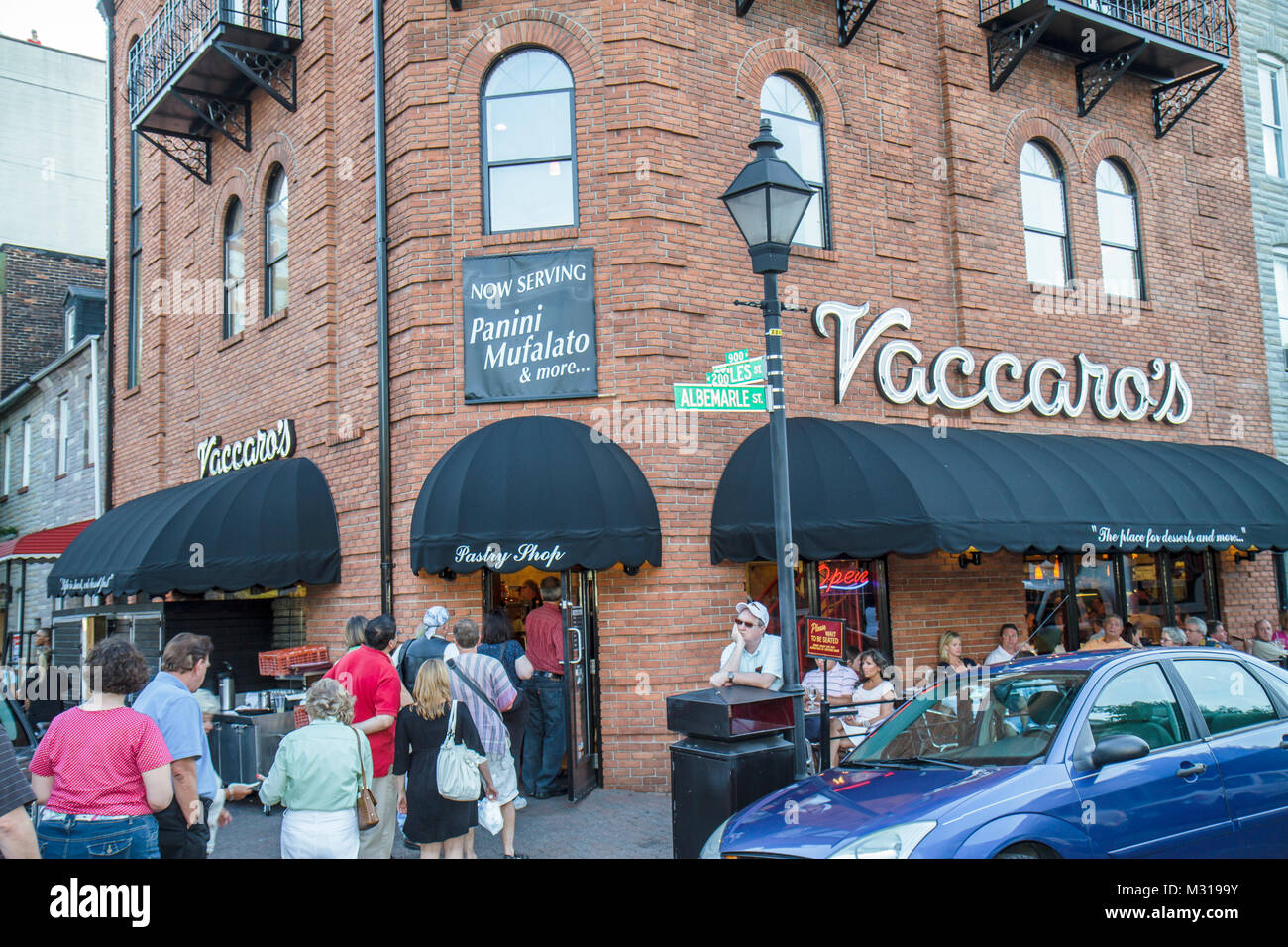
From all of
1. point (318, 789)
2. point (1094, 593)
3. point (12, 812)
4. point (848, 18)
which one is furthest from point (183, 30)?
point (1094, 593)

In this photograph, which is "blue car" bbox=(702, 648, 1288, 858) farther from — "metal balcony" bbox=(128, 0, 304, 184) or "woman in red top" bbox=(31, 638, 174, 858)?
"metal balcony" bbox=(128, 0, 304, 184)

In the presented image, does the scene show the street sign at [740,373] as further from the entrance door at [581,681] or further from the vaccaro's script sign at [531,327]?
the entrance door at [581,681]

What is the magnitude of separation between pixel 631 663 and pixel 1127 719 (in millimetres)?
5008

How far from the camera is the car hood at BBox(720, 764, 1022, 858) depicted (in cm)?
458

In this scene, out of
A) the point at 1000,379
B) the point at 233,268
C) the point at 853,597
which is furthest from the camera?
the point at 233,268

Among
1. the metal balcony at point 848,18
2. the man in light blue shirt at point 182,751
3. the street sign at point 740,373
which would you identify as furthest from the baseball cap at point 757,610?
the metal balcony at point 848,18

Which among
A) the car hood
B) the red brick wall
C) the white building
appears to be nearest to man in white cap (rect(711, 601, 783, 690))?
the car hood

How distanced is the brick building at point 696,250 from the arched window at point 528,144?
3 cm

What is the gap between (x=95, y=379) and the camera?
17656mm

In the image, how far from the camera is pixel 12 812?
163 inches

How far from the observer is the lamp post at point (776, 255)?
6.45m

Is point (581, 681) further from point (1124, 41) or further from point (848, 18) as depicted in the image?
point (1124, 41)

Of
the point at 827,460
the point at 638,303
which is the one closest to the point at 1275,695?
the point at 827,460

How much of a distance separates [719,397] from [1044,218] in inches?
318
